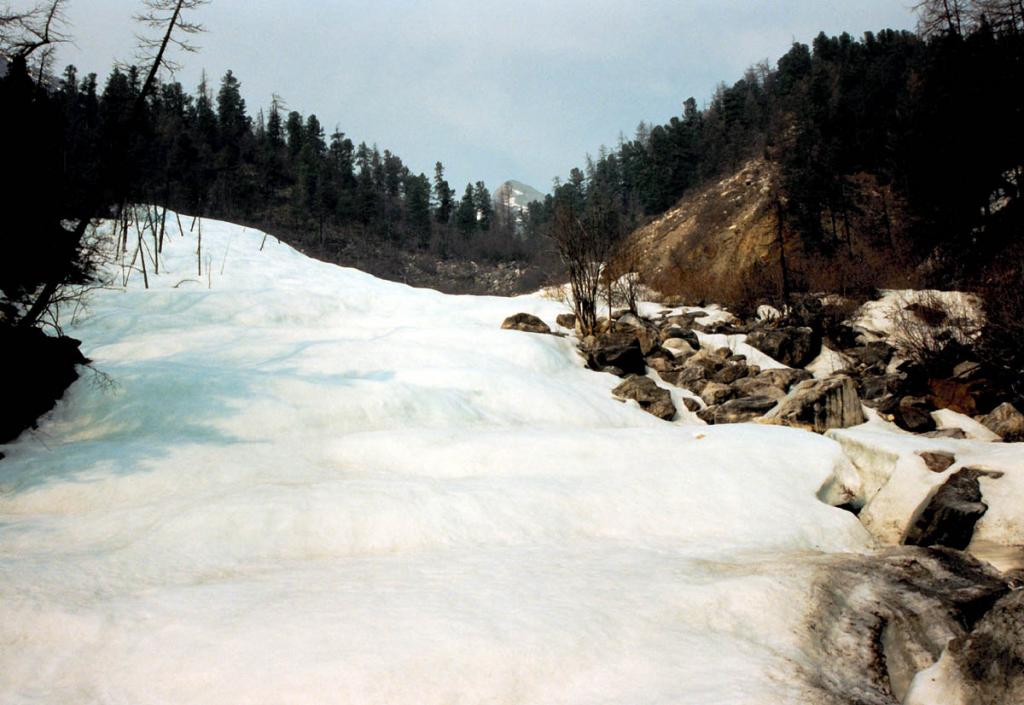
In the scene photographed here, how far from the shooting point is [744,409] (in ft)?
36.4

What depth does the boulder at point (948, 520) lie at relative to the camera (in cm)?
536

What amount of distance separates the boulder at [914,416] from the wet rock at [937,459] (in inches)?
184

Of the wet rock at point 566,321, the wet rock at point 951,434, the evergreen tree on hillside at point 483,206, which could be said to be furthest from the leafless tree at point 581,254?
the evergreen tree on hillside at point 483,206

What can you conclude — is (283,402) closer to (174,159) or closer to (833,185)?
(833,185)

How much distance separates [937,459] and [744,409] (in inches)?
193

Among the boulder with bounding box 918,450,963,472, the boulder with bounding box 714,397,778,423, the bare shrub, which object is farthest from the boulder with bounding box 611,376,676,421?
the bare shrub

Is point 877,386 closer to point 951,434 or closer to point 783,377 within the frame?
point 783,377

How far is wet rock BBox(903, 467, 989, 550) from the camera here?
17.6 ft

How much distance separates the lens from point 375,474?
667 centimetres

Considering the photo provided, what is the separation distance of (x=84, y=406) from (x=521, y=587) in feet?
25.6

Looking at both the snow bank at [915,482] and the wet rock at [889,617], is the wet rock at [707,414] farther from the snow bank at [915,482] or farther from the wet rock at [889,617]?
the wet rock at [889,617]

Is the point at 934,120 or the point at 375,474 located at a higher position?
the point at 934,120

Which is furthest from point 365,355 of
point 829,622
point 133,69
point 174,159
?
point 174,159

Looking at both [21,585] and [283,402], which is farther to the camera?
[283,402]
